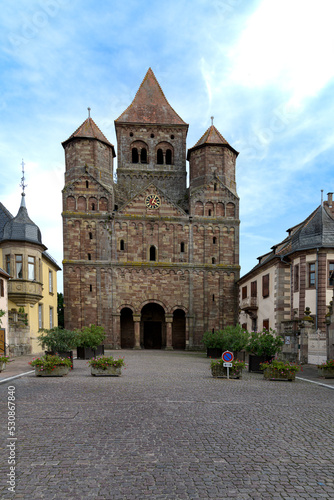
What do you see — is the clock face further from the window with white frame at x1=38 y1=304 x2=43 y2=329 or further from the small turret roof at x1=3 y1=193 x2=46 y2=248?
the window with white frame at x1=38 y1=304 x2=43 y2=329

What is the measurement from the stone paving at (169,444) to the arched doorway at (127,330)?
2976 cm

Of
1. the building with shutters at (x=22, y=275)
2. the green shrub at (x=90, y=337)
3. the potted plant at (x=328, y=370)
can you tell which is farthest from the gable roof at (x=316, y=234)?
the building with shutters at (x=22, y=275)

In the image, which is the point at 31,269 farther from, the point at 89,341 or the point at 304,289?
the point at 304,289

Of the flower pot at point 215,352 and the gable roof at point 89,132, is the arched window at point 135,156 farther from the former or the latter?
the flower pot at point 215,352

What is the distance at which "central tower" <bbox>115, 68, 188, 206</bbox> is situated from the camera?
155ft

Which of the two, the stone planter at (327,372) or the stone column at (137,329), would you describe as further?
the stone column at (137,329)

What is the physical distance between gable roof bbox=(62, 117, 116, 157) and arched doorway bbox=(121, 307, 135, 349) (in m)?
17.7

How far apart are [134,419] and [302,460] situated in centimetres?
364

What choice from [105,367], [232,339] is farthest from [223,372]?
[232,339]

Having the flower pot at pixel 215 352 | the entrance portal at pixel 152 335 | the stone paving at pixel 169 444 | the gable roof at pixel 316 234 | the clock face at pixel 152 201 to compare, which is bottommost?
the entrance portal at pixel 152 335

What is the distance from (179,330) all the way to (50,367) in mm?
27801

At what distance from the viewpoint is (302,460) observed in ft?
20.5

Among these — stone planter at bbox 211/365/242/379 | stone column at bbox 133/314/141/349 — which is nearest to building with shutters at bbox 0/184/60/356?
stone column at bbox 133/314/141/349

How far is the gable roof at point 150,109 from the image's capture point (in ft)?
161
